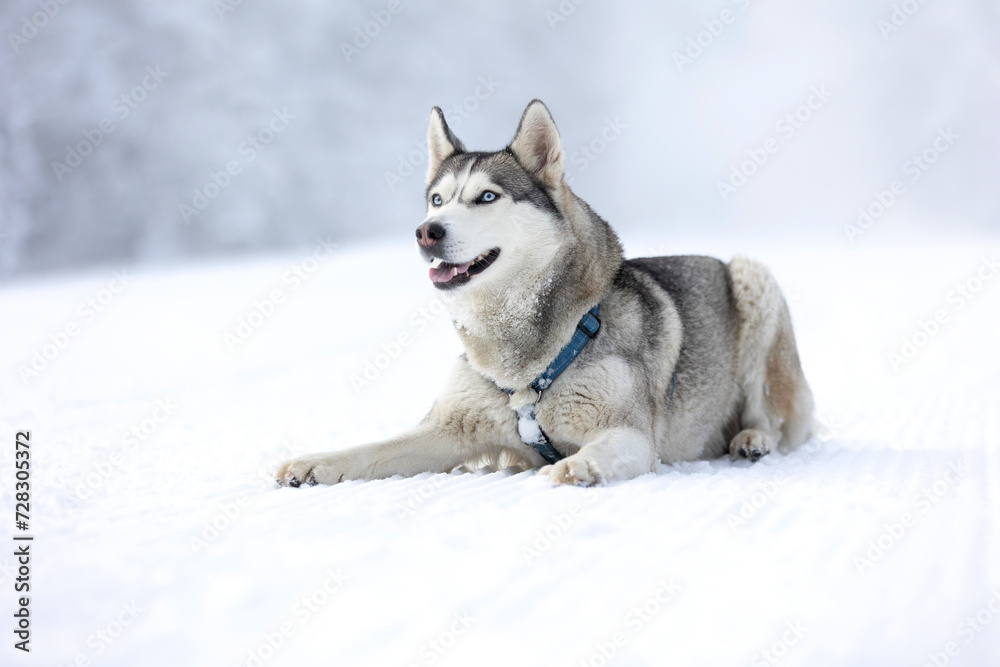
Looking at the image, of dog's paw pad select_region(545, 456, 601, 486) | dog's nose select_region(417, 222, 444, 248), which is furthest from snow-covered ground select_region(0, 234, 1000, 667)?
dog's nose select_region(417, 222, 444, 248)

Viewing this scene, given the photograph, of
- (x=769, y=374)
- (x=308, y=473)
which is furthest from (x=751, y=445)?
(x=308, y=473)

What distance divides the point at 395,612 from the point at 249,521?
0.91 metres

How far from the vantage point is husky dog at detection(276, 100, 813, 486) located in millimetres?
3396

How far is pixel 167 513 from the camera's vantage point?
2.69 m

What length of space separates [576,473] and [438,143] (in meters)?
2.28

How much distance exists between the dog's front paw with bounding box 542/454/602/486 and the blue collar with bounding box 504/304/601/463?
51 cm

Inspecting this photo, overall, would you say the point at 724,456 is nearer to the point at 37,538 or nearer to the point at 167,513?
the point at 167,513

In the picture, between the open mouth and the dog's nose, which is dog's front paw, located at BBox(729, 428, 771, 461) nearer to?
the open mouth

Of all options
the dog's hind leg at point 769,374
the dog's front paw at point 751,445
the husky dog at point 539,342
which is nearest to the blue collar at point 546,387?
the husky dog at point 539,342

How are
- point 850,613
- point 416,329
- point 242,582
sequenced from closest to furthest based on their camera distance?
point 850,613 < point 242,582 < point 416,329

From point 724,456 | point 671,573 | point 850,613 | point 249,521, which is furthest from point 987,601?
point 724,456

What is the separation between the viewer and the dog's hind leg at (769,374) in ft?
15.0

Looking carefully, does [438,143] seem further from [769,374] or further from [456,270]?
[769,374]

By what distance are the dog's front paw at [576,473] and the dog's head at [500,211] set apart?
3.36ft
